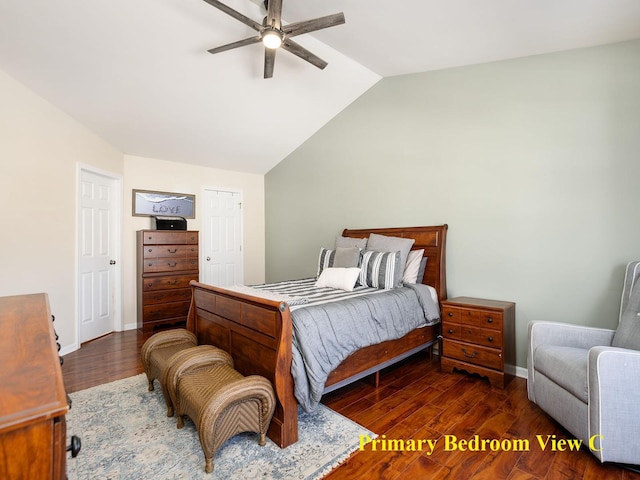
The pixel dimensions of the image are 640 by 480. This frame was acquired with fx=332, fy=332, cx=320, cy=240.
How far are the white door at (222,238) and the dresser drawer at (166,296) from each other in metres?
0.63

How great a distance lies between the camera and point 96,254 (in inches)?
156

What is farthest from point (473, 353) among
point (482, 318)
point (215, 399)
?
point (215, 399)

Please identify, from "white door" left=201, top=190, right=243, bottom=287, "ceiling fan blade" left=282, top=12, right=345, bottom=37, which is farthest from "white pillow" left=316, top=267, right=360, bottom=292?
"white door" left=201, top=190, right=243, bottom=287

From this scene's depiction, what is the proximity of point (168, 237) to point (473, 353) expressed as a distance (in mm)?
3803

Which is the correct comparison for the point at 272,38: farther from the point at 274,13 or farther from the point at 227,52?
the point at 227,52

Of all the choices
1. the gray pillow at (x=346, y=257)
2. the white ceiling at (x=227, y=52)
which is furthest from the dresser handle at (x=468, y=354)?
the white ceiling at (x=227, y=52)

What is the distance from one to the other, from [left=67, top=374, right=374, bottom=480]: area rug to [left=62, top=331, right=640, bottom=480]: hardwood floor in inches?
5.9

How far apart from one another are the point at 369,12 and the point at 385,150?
1529 mm

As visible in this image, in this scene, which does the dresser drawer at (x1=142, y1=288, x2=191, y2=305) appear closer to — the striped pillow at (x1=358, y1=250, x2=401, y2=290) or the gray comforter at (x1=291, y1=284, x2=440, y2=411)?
the striped pillow at (x1=358, y1=250, x2=401, y2=290)

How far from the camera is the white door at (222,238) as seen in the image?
516cm

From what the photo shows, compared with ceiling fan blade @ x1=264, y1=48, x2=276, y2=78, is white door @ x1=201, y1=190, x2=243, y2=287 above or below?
below

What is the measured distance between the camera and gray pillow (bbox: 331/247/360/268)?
10.8 ft

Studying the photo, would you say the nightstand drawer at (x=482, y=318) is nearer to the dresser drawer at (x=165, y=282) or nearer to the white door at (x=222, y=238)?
the dresser drawer at (x=165, y=282)

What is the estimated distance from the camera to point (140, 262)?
14.0ft
